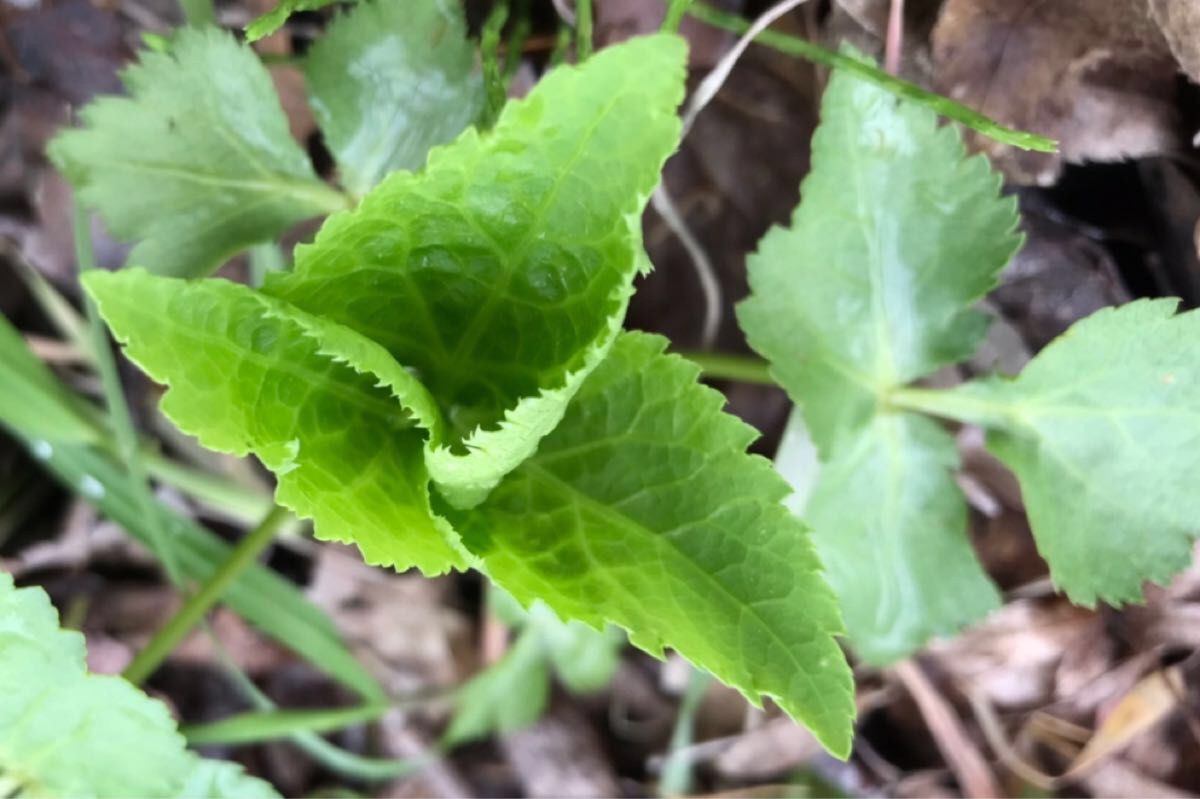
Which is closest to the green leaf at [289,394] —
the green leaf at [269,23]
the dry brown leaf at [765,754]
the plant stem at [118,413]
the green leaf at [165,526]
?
the green leaf at [269,23]

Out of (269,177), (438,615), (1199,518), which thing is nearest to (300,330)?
(269,177)

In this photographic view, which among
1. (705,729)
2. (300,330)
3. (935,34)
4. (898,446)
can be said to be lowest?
(705,729)

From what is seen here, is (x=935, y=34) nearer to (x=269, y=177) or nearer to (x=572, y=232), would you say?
(x=572, y=232)

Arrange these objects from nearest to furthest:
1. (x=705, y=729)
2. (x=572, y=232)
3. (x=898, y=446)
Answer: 1. (x=572, y=232)
2. (x=898, y=446)
3. (x=705, y=729)

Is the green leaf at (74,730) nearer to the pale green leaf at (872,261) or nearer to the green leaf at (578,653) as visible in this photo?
the green leaf at (578,653)

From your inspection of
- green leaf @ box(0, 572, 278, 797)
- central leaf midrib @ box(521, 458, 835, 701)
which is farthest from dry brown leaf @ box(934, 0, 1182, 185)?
green leaf @ box(0, 572, 278, 797)

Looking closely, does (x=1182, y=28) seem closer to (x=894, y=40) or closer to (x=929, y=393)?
→ (x=894, y=40)

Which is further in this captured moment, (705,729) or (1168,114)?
(705,729)

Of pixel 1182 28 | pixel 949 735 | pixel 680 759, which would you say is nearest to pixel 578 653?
pixel 680 759
